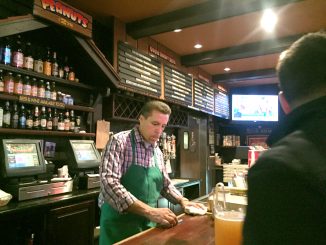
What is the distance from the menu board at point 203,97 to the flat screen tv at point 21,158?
3.52m

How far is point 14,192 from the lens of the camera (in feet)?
7.48

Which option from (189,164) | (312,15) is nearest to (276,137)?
(312,15)

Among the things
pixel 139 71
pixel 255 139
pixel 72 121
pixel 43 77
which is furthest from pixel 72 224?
pixel 255 139

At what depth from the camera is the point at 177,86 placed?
16.2 feet

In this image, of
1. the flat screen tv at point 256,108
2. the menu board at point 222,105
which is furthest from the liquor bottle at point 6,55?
the flat screen tv at point 256,108

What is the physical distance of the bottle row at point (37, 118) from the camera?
264cm

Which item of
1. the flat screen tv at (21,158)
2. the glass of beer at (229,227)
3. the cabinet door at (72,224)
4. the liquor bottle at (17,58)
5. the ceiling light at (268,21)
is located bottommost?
the cabinet door at (72,224)

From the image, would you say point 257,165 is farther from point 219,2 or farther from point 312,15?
point 312,15

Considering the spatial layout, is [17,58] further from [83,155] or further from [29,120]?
[83,155]

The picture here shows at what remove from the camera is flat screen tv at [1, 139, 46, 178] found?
234 centimetres

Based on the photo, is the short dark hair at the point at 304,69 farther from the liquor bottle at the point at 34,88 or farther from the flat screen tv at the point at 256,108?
the flat screen tv at the point at 256,108

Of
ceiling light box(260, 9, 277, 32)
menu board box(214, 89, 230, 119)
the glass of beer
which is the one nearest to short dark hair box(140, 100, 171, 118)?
the glass of beer

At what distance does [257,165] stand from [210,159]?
6251mm

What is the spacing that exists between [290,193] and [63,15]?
2.80 m
